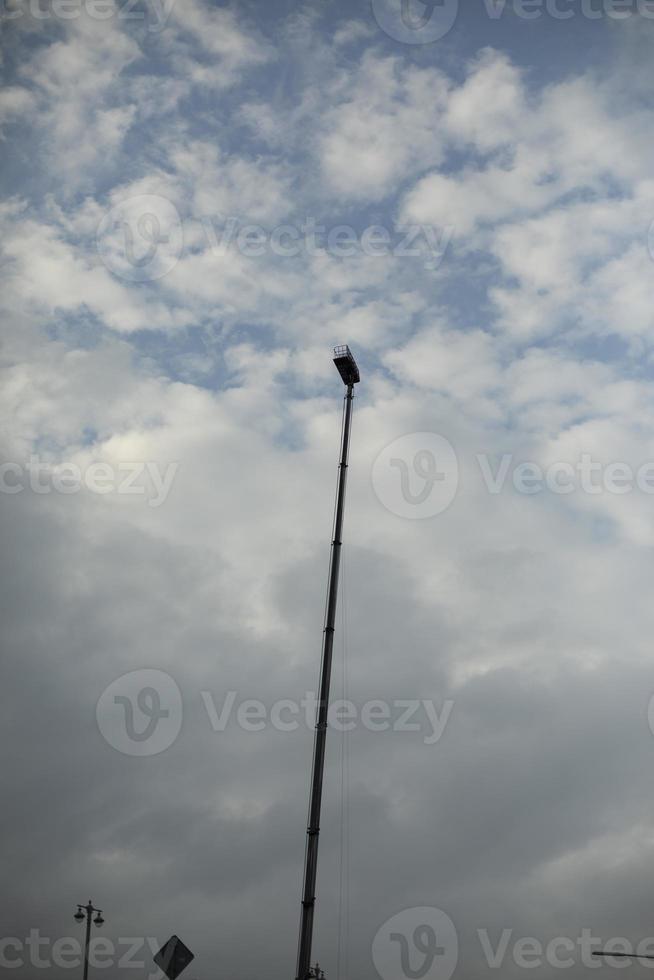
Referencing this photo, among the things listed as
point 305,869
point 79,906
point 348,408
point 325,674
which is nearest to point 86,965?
point 79,906

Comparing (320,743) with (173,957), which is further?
(320,743)

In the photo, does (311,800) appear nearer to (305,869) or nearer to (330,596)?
(305,869)

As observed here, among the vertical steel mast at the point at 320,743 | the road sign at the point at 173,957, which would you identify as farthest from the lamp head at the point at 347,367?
the road sign at the point at 173,957

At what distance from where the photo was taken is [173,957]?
12.8 metres

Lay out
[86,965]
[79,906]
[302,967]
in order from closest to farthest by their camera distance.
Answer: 1. [302,967]
2. [86,965]
3. [79,906]

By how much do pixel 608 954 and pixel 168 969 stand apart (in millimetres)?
28375

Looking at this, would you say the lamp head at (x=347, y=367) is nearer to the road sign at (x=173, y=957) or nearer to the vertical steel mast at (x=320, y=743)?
the vertical steel mast at (x=320, y=743)

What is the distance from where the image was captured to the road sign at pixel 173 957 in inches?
496

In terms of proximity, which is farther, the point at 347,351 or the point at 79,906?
the point at 79,906

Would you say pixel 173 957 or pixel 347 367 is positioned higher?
pixel 347 367

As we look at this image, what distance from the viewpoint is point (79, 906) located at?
46.6 metres

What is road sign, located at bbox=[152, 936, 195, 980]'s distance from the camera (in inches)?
496

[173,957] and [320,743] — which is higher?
[320,743]

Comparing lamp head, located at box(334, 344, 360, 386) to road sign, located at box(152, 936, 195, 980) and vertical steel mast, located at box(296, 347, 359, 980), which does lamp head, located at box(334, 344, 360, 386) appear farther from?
road sign, located at box(152, 936, 195, 980)
